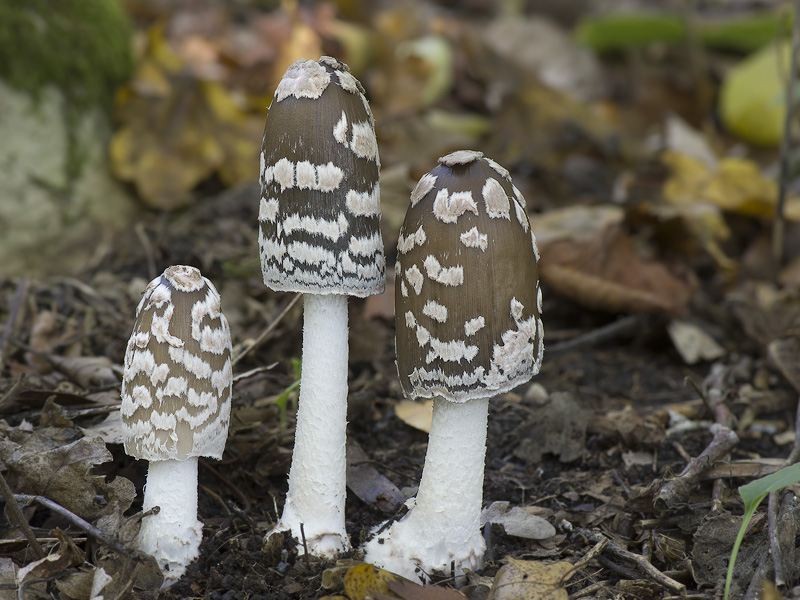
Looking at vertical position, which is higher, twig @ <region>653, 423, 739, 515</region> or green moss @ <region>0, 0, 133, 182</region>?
green moss @ <region>0, 0, 133, 182</region>

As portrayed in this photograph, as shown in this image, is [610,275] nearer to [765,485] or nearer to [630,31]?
[765,485]

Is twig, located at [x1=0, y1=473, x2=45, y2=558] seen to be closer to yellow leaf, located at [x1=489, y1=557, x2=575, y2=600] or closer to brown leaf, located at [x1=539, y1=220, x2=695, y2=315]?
yellow leaf, located at [x1=489, y1=557, x2=575, y2=600]

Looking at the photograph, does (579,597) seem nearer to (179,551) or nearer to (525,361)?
(525,361)

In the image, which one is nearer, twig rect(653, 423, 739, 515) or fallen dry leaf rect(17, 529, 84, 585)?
fallen dry leaf rect(17, 529, 84, 585)

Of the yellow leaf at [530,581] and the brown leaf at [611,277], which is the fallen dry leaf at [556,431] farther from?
the brown leaf at [611,277]

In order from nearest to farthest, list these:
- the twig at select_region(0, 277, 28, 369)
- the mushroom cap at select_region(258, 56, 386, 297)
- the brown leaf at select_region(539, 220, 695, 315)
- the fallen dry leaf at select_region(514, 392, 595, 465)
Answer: the mushroom cap at select_region(258, 56, 386, 297), the fallen dry leaf at select_region(514, 392, 595, 465), the twig at select_region(0, 277, 28, 369), the brown leaf at select_region(539, 220, 695, 315)

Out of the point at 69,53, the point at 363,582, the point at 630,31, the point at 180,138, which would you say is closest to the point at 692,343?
the point at 363,582

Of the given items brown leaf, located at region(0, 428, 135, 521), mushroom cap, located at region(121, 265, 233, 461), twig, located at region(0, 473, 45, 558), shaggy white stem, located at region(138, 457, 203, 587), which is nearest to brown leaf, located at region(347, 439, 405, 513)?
shaggy white stem, located at region(138, 457, 203, 587)

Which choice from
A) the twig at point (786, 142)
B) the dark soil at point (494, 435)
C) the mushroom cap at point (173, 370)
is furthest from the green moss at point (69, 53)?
the twig at point (786, 142)
